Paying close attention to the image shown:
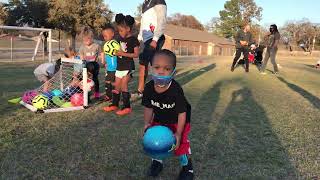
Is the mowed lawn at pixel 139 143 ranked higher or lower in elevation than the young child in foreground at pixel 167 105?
lower

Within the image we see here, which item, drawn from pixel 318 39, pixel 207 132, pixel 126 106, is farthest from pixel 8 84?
pixel 318 39

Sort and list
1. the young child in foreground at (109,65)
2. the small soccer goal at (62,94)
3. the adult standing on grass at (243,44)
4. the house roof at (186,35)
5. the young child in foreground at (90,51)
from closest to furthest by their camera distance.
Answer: the small soccer goal at (62,94)
the young child in foreground at (109,65)
the young child in foreground at (90,51)
the adult standing on grass at (243,44)
the house roof at (186,35)

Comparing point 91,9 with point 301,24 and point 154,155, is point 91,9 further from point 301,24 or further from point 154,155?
point 301,24

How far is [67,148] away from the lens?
452 centimetres

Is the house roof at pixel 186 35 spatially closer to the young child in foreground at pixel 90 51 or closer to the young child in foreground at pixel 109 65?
the young child in foreground at pixel 90 51

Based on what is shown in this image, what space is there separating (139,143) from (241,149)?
129 centimetres

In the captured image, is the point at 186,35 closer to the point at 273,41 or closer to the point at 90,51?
the point at 273,41

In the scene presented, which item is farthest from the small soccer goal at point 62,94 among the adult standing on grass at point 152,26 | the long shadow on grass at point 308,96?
the long shadow on grass at point 308,96

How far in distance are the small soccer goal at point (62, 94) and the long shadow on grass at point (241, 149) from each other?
2.22 meters

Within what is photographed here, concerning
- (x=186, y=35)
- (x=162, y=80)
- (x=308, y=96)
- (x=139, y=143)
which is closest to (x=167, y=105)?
(x=162, y=80)

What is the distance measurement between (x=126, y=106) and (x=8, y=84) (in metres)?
5.07

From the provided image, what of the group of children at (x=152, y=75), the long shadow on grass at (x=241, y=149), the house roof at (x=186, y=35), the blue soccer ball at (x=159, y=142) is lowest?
the long shadow on grass at (x=241, y=149)

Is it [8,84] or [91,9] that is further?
[91,9]

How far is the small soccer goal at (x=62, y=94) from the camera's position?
6.72 meters
